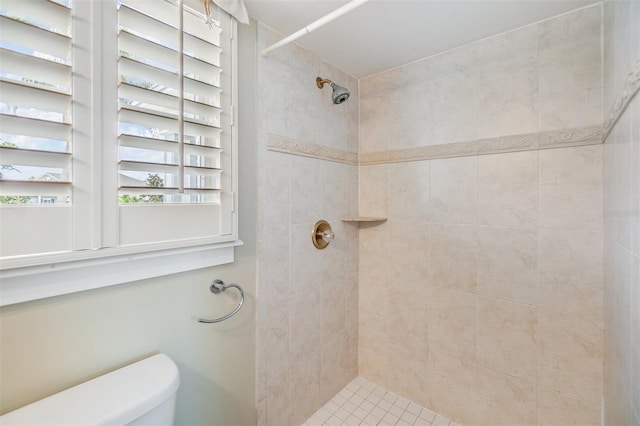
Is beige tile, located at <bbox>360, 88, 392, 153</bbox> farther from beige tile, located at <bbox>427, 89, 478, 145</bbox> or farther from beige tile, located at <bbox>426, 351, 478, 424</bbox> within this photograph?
beige tile, located at <bbox>426, 351, 478, 424</bbox>

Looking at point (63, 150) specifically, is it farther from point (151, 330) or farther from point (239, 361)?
point (239, 361)

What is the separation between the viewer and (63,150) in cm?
78

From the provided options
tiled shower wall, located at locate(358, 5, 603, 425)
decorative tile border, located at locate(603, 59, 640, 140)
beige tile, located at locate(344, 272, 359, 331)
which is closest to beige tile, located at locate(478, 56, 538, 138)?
tiled shower wall, located at locate(358, 5, 603, 425)

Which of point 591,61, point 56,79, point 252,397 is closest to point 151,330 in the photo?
point 252,397

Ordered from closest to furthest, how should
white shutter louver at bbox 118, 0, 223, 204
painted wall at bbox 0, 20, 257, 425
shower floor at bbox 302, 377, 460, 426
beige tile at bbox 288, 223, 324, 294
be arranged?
1. painted wall at bbox 0, 20, 257, 425
2. white shutter louver at bbox 118, 0, 223, 204
3. beige tile at bbox 288, 223, 324, 294
4. shower floor at bbox 302, 377, 460, 426

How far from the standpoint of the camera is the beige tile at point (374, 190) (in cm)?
185

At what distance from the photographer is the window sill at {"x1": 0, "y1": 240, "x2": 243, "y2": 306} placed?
0.72 metres

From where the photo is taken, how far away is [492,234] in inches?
57.7

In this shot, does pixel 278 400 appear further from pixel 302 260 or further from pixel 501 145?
pixel 501 145

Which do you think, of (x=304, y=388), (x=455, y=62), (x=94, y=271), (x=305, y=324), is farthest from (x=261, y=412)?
(x=455, y=62)

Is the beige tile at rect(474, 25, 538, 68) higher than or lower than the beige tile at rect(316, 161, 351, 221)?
higher

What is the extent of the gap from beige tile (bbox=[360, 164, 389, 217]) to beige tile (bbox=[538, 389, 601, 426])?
1223 mm

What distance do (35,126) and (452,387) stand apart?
215cm

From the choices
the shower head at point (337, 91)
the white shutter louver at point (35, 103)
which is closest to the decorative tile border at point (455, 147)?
the shower head at point (337, 91)
